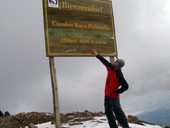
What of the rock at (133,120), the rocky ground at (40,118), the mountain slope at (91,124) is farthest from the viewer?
the rock at (133,120)

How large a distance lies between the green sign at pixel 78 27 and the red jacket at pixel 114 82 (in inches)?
115

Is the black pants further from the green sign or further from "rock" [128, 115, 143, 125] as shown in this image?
"rock" [128, 115, 143, 125]

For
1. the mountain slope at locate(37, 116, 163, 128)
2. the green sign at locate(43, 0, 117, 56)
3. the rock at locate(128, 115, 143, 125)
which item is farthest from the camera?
the rock at locate(128, 115, 143, 125)

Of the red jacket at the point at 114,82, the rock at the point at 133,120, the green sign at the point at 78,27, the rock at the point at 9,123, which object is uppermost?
the green sign at the point at 78,27

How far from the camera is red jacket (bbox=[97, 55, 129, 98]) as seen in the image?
1170 centimetres

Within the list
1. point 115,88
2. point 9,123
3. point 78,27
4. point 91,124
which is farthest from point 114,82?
point 9,123

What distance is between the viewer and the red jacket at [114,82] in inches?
460

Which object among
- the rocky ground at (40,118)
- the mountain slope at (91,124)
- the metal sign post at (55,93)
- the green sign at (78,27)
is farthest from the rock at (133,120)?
the metal sign post at (55,93)

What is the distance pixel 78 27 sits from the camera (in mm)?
15266

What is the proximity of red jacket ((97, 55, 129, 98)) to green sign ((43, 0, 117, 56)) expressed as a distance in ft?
9.55

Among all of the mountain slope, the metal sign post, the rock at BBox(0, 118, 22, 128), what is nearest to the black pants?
the mountain slope

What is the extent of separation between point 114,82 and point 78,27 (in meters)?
4.16

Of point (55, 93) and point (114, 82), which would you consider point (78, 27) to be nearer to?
point (55, 93)

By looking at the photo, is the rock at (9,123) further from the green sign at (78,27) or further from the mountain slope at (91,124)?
the green sign at (78,27)
